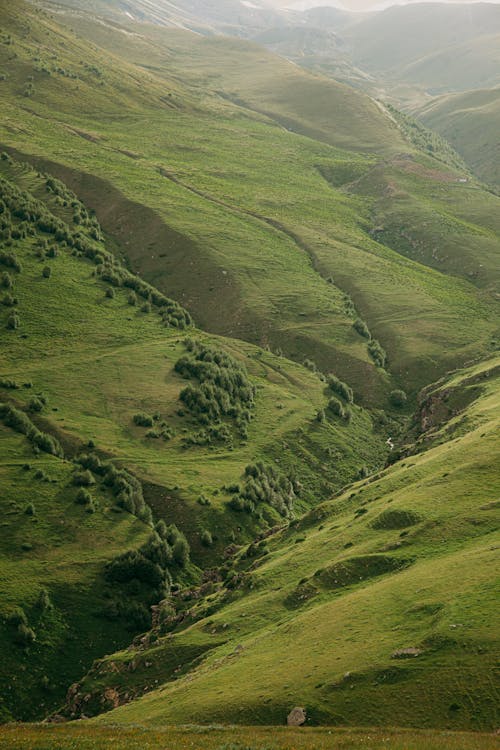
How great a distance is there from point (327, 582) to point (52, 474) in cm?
3707

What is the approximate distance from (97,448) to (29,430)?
8.44 m

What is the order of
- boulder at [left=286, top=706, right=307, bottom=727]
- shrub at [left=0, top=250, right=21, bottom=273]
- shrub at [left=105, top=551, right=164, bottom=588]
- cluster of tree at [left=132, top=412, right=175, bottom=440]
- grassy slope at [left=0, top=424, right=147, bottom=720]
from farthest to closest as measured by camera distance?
shrub at [left=0, top=250, right=21, bottom=273] < cluster of tree at [left=132, top=412, right=175, bottom=440] < shrub at [left=105, top=551, right=164, bottom=588] < grassy slope at [left=0, top=424, right=147, bottom=720] < boulder at [left=286, top=706, right=307, bottom=727]

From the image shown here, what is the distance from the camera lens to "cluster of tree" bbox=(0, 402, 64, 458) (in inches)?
3209

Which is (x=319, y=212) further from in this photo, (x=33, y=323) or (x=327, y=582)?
(x=327, y=582)

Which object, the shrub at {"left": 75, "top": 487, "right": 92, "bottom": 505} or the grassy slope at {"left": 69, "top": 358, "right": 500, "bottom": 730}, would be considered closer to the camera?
the grassy slope at {"left": 69, "top": 358, "right": 500, "bottom": 730}

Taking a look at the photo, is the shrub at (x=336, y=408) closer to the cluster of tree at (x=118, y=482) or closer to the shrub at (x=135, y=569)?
the cluster of tree at (x=118, y=482)

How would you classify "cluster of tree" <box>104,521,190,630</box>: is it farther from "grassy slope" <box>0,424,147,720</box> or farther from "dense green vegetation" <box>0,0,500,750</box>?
"grassy slope" <box>0,424,147,720</box>

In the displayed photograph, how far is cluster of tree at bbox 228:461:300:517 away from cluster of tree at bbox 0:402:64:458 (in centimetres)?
2233

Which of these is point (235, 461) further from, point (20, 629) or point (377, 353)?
point (377, 353)

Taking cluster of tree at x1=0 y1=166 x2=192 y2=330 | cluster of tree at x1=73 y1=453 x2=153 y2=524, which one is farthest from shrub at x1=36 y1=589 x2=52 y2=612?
cluster of tree at x1=0 y1=166 x2=192 y2=330

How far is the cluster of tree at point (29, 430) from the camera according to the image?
267 ft

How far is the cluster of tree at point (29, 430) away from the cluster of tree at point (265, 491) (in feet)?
73.2

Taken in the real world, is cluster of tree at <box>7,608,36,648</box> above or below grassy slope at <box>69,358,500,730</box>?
below

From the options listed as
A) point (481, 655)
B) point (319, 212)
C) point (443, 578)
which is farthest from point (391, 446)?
point (319, 212)
